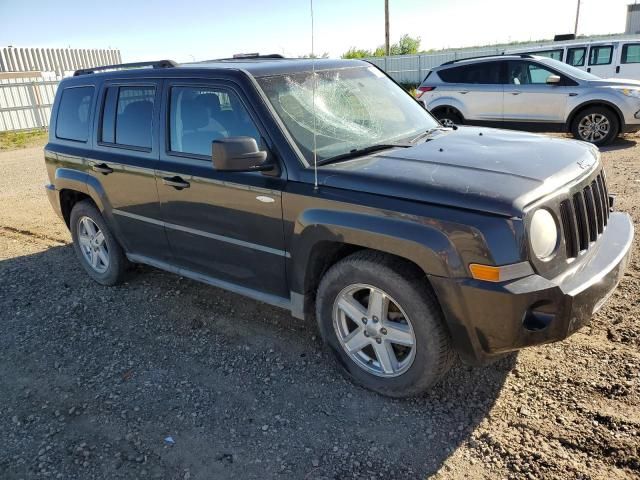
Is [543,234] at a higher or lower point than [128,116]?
lower

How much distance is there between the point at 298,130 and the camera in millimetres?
3445

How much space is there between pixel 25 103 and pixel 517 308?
22.8 meters

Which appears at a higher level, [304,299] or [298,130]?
[298,130]

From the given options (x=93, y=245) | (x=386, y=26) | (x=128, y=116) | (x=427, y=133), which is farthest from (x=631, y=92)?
(x=386, y=26)

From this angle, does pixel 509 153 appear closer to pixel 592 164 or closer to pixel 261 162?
pixel 592 164

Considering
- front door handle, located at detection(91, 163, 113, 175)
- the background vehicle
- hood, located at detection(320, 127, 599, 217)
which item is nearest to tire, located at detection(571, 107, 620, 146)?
the background vehicle

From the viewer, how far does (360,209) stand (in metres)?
2.97

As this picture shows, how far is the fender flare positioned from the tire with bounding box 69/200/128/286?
2.38m

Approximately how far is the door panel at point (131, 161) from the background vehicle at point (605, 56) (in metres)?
11.6

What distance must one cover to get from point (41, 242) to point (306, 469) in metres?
5.45

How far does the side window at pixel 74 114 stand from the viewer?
4.89m

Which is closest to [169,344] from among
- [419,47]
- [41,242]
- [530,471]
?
[530,471]

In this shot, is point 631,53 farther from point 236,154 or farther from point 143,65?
point 236,154

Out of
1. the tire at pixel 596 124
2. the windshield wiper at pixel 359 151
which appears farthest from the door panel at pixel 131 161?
the tire at pixel 596 124
